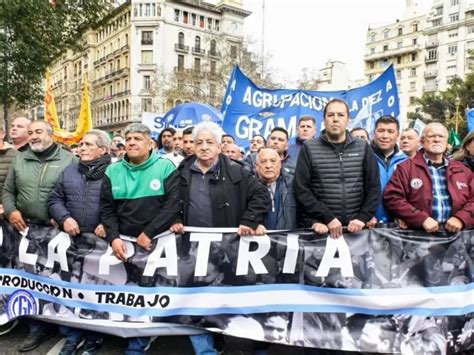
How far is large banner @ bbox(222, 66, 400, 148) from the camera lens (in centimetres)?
757

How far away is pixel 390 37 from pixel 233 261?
86.4m

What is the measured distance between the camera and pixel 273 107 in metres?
7.81

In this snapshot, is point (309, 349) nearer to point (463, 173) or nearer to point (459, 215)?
point (459, 215)

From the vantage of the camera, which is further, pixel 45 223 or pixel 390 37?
pixel 390 37

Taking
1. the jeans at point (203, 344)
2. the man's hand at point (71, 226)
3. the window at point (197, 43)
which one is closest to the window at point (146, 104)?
the window at point (197, 43)

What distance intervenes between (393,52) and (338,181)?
8258 centimetres

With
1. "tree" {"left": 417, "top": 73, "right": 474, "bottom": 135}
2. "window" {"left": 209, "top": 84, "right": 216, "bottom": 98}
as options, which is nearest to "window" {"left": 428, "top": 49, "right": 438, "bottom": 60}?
"tree" {"left": 417, "top": 73, "right": 474, "bottom": 135}

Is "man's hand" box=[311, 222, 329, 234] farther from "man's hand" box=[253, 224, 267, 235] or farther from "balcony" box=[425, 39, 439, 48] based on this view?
"balcony" box=[425, 39, 439, 48]

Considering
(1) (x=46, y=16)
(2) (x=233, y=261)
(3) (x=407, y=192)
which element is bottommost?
(2) (x=233, y=261)

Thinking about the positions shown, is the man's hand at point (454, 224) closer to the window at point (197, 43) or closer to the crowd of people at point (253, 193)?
the crowd of people at point (253, 193)

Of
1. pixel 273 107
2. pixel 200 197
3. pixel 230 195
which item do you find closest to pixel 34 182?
pixel 200 197

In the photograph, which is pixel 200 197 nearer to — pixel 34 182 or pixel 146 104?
pixel 34 182

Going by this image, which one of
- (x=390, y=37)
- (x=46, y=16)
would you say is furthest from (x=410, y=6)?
(x=46, y=16)

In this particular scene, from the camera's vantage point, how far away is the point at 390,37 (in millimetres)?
81875
